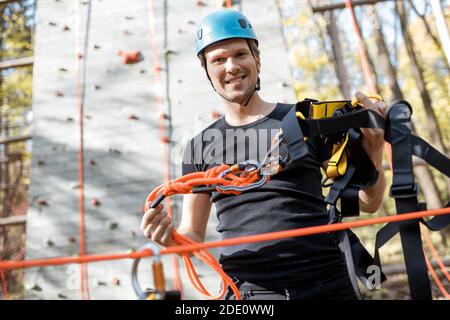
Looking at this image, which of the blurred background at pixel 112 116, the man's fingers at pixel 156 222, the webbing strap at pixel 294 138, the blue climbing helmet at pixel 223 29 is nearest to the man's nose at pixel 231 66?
the blue climbing helmet at pixel 223 29

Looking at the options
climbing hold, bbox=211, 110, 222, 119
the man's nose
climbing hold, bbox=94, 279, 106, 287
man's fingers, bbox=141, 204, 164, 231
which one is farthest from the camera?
climbing hold, bbox=211, 110, 222, 119

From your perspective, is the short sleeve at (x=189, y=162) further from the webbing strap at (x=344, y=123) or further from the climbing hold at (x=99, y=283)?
the climbing hold at (x=99, y=283)

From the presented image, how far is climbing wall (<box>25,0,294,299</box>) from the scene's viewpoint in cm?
353

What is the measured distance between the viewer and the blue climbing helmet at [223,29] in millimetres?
1582

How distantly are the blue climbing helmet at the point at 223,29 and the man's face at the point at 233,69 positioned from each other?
1.0 inches

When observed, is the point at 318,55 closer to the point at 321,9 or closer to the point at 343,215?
the point at 321,9

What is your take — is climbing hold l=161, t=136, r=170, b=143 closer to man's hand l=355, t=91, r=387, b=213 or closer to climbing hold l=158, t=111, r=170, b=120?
climbing hold l=158, t=111, r=170, b=120

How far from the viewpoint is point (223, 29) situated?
5.20 feet

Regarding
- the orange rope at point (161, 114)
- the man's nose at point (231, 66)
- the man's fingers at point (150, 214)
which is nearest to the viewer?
the man's fingers at point (150, 214)

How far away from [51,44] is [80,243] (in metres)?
2.01

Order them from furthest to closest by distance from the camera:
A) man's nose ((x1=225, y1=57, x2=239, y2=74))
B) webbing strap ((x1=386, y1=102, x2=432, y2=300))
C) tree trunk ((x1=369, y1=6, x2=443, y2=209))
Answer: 1. tree trunk ((x1=369, y1=6, x2=443, y2=209))
2. man's nose ((x1=225, y1=57, x2=239, y2=74))
3. webbing strap ((x1=386, y1=102, x2=432, y2=300))

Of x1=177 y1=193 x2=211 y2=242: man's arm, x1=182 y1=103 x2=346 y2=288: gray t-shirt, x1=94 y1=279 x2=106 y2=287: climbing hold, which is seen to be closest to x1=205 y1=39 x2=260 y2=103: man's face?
x1=182 y1=103 x2=346 y2=288: gray t-shirt

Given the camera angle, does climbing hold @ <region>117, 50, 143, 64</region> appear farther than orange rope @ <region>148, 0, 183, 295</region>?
Yes

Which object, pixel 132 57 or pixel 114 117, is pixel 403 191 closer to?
pixel 114 117
